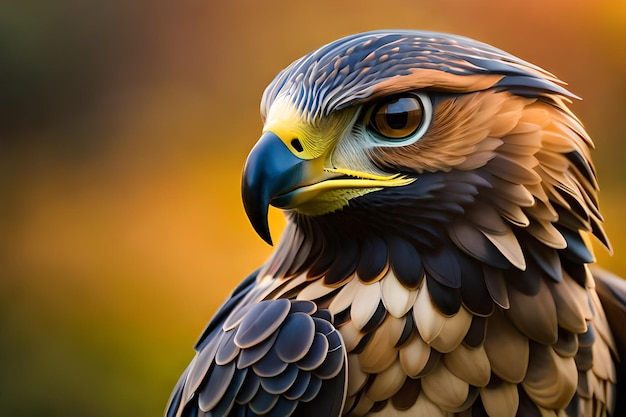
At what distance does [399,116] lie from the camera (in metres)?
0.97

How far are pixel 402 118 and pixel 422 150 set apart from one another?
0.05 meters

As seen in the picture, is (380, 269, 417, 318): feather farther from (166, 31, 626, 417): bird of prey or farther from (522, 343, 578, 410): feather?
(522, 343, 578, 410): feather

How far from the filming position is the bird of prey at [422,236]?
0.97 m

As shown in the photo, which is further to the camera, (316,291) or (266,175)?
(316,291)

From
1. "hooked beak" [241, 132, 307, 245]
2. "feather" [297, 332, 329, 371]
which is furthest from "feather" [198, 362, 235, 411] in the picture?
"hooked beak" [241, 132, 307, 245]

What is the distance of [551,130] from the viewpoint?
101 centimetres

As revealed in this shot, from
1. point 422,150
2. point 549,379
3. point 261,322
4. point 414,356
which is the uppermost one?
point 422,150

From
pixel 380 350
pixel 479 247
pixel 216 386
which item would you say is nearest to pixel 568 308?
pixel 479 247

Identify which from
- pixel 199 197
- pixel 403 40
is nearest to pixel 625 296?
pixel 403 40

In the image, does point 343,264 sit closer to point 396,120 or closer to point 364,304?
point 364,304

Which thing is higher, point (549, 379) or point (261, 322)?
point (261, 322)

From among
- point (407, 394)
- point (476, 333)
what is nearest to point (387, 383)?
point (407, 394)

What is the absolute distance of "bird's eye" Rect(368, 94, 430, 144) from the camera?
3.18ft

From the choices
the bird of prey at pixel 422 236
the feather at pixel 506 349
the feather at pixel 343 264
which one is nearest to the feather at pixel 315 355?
the bird of prey at pixel 422 236
